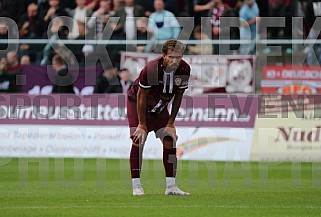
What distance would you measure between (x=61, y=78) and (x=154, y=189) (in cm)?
747

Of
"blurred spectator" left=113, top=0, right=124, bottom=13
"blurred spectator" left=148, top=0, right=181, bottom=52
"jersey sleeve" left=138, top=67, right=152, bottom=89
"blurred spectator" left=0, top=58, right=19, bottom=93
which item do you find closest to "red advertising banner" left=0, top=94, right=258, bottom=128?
"blurred spectator" left=0, top=58, right=19, bottom=93

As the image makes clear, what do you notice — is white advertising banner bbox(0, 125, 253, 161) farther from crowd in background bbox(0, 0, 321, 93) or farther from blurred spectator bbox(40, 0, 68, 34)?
blurred spectator bbox(40, 0, 68, 34)

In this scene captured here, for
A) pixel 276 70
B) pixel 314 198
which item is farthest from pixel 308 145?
pixel 314 198

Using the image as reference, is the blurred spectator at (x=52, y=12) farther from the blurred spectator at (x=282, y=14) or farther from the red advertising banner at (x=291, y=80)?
the red advertising banner at (x=291, y=80)

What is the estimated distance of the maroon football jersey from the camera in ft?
40.6

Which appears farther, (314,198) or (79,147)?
(79,147)

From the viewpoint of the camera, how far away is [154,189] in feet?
47.2

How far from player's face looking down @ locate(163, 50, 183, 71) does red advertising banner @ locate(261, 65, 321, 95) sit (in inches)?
338

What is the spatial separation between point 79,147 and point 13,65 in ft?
9.90

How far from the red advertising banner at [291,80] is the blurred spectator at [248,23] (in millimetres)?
685

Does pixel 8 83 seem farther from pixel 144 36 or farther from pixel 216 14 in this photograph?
pixel 216 14

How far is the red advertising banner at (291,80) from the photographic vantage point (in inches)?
806

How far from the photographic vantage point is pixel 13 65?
21.7m

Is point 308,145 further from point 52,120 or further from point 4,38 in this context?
point 4,38
